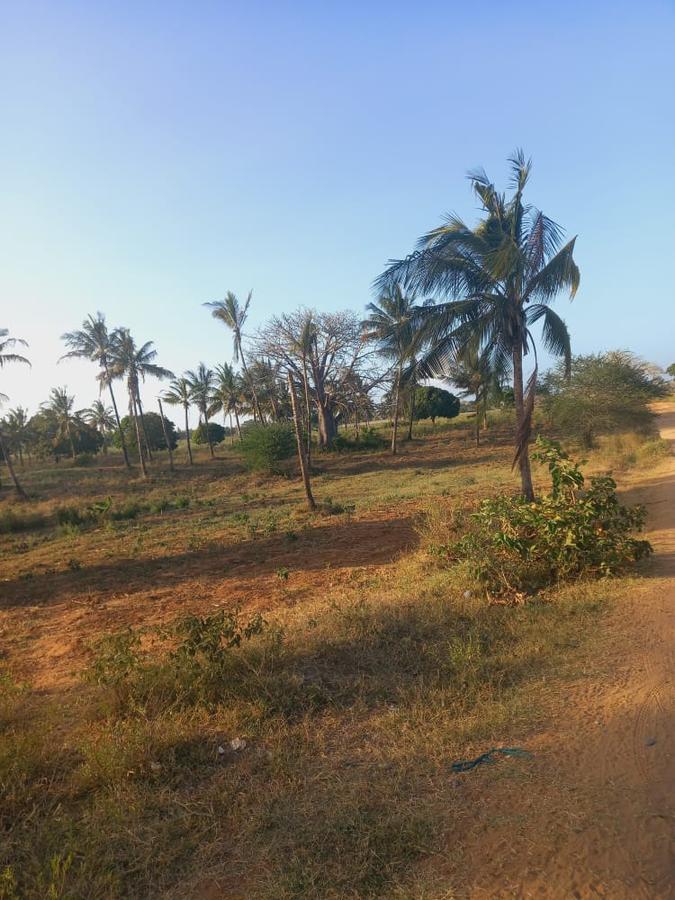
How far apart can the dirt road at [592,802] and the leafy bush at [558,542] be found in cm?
209

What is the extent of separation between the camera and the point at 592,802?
266cm

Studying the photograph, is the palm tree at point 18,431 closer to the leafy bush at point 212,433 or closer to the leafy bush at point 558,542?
the leafy bush at point 212,433

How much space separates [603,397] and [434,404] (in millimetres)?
23107

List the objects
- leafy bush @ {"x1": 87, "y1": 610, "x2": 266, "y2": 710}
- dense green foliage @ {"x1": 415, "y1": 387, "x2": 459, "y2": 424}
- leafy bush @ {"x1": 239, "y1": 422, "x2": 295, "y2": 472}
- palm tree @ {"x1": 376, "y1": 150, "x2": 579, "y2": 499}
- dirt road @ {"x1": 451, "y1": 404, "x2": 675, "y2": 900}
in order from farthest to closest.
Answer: dense green foliage @ {"x1": 415, "y1": 387, "x2": 459, "y2": 424} → leafy bush @ {"x1": 239, "y1": 422, "x2": 295, "y2": 472} → palm tree @ {"x1": 376, "y1": 150, "x2": 579, "y2": 499} → leafy bush @ {"x1": 87, "y1": 610, "x2": 266, "y2": 710} → dirt road @ {"x1": 451, "y1": 404, "x2": 675, "y2": 900}

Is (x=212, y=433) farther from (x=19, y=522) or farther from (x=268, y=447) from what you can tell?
(x=19, y=522)

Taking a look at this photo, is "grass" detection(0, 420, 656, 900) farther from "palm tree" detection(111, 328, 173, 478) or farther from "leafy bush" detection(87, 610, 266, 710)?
"palm tree" detection(111, 328, 173, 478)

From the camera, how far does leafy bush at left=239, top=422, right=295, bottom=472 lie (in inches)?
1094

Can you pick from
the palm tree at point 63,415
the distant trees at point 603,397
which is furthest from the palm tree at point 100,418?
the distant trees at point 603,397

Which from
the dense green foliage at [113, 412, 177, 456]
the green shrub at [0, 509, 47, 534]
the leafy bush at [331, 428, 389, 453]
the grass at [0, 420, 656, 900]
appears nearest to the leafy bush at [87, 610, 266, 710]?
the grass at [0, 420, 656, 900]

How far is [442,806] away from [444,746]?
1.94ft

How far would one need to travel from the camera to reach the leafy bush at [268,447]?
2780cm

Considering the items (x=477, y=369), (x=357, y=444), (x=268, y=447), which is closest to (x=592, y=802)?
(x=477, y=369)

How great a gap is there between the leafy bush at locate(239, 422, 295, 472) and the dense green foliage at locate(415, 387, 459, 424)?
17755 millimetres

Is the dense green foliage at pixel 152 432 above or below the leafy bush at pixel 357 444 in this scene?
above
